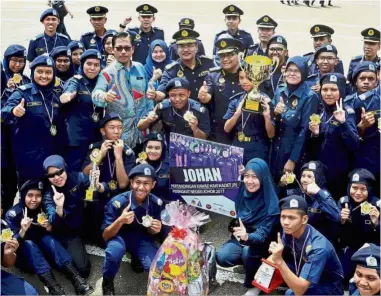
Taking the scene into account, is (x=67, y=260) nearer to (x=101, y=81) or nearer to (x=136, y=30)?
(x=101, y=81)

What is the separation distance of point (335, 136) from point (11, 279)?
12.6 ft

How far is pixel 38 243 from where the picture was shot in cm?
639

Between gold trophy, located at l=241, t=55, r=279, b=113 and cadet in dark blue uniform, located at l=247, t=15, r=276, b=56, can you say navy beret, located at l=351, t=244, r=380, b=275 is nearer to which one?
gold trophy, located at l=241, t=55, r=279, b=113

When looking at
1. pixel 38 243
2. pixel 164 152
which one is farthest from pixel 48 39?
pixel 38 243

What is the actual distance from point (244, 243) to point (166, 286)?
967 millimetres

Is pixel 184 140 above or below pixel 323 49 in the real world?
below

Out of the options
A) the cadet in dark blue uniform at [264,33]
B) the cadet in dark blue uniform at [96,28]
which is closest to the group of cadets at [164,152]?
the cadet in dark blue uniform at [264,33]

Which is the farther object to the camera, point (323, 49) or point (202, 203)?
point (323, 49)

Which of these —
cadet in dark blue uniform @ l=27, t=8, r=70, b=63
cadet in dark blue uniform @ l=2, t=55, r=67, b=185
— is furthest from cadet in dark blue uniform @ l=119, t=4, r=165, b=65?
cadet in dark blue uniform @ l=2, t=55, r=67, b=185

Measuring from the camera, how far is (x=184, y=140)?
22.7 ft

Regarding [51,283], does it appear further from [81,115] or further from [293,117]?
[293,117]

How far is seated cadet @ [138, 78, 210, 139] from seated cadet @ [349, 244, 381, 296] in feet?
8.66

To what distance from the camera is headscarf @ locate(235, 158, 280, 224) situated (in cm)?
605

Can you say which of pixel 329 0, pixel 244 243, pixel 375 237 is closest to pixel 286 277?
pixel 244 243
